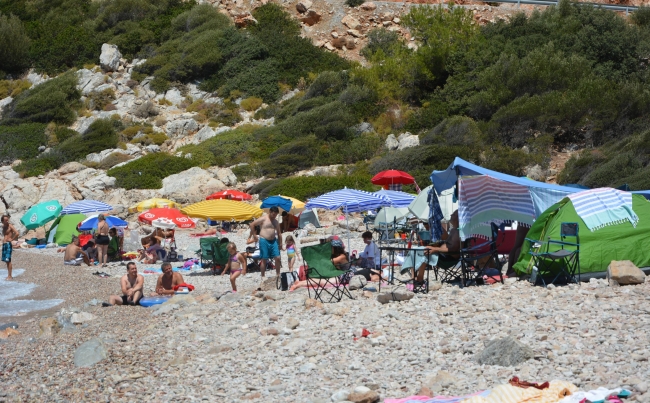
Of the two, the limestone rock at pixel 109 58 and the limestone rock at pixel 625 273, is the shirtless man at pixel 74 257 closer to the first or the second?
the limestone rock at pixel 625 273

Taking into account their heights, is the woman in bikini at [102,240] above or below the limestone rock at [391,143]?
below

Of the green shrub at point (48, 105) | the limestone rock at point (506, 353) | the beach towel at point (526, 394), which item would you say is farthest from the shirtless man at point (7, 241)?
the green shrub at point (48, 105)

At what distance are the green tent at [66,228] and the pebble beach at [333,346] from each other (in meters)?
10.7

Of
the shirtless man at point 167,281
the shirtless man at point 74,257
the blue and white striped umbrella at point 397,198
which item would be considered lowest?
the shirtless man at point 74,257

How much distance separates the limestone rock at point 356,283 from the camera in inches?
382

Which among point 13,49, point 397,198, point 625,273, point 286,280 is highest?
point 13,49

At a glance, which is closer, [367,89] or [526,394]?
[526,394]

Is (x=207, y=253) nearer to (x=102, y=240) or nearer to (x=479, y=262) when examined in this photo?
(x=102, y=240)

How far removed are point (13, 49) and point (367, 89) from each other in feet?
69.2

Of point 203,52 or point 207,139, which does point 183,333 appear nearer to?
point 207,139

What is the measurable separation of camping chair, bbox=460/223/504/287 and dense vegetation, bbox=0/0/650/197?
38.9 feet

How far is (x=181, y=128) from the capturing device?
1385 inches

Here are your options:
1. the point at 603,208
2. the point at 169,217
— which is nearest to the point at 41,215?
the point at 169,217

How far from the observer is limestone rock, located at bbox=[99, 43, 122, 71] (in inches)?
1614
